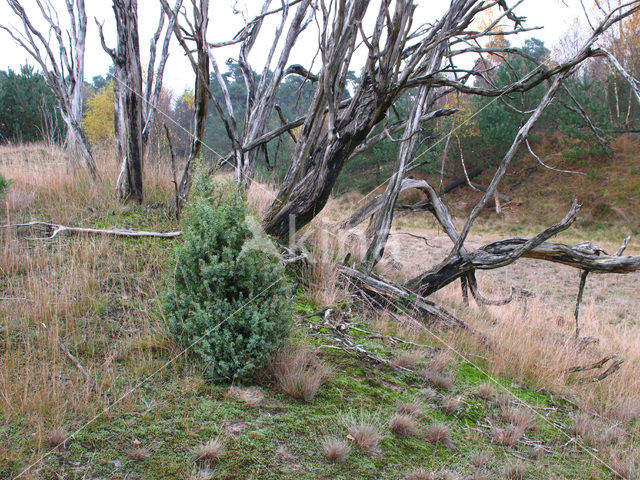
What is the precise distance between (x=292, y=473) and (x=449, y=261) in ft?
10.9

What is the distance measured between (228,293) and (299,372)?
636mm

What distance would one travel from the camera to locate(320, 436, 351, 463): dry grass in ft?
6.83

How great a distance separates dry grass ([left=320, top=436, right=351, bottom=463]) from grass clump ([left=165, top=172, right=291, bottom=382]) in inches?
23.8

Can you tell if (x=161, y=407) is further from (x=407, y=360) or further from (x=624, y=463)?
(x=624, y=463)

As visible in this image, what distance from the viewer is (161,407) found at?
7.29ft

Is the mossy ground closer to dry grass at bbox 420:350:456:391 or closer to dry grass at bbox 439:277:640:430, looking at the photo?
dry grass at bbox 420:350:456:391

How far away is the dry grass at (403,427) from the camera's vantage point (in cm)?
242

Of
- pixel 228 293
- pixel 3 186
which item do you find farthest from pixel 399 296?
pixel 3 186

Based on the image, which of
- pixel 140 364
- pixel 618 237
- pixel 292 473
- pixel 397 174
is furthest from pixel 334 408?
pixel 618 237

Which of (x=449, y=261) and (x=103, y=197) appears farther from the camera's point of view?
(x=103, y=197)

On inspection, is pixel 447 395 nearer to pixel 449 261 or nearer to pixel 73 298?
pixel 449 261

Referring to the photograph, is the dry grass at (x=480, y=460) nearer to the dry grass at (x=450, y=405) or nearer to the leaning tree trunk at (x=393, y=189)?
the dry grass at (x=450, y=405)

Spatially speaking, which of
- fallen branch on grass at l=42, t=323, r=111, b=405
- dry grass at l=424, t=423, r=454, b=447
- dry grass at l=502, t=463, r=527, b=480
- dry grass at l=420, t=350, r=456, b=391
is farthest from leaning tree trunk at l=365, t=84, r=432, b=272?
fallen branch on grass at l=42, t=323, r=111, b=405

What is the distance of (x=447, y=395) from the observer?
2.99m
